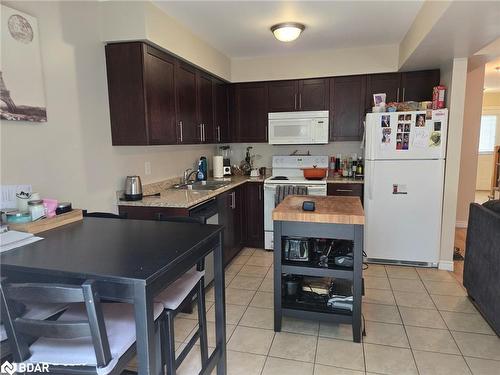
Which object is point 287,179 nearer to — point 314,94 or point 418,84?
point 314,94

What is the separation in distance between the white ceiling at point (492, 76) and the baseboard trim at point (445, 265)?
8.14 feet

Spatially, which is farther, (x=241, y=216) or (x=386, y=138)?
(x=241, y=216)

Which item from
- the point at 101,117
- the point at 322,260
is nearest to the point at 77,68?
the point at 101,117

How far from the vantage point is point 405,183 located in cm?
335

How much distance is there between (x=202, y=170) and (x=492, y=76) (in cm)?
525

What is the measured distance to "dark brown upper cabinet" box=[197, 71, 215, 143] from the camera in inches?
135

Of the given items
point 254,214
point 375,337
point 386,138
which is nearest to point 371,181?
point 386,138

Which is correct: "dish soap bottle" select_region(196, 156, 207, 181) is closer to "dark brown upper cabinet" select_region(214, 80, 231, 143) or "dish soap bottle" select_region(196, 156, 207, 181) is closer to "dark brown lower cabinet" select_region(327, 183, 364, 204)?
"dark brown upper cabinet" select_region(214, 80, 231, 143)

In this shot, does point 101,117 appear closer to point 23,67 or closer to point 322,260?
point 23,67

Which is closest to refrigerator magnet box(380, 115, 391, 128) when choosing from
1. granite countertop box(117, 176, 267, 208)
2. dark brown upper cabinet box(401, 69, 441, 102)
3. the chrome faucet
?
dark brown upper cabinet box(401, 69, 441, 102)

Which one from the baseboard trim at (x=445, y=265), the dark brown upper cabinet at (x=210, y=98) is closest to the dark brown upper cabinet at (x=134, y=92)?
the dark brown upper cabinet at (x=210, y=98)

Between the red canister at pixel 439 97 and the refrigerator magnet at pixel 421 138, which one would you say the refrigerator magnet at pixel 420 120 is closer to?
the refrigerator magnet at pixel 421 138

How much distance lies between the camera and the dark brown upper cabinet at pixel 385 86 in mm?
3768

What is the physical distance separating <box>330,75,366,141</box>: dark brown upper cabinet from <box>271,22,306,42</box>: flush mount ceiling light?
1.13m
